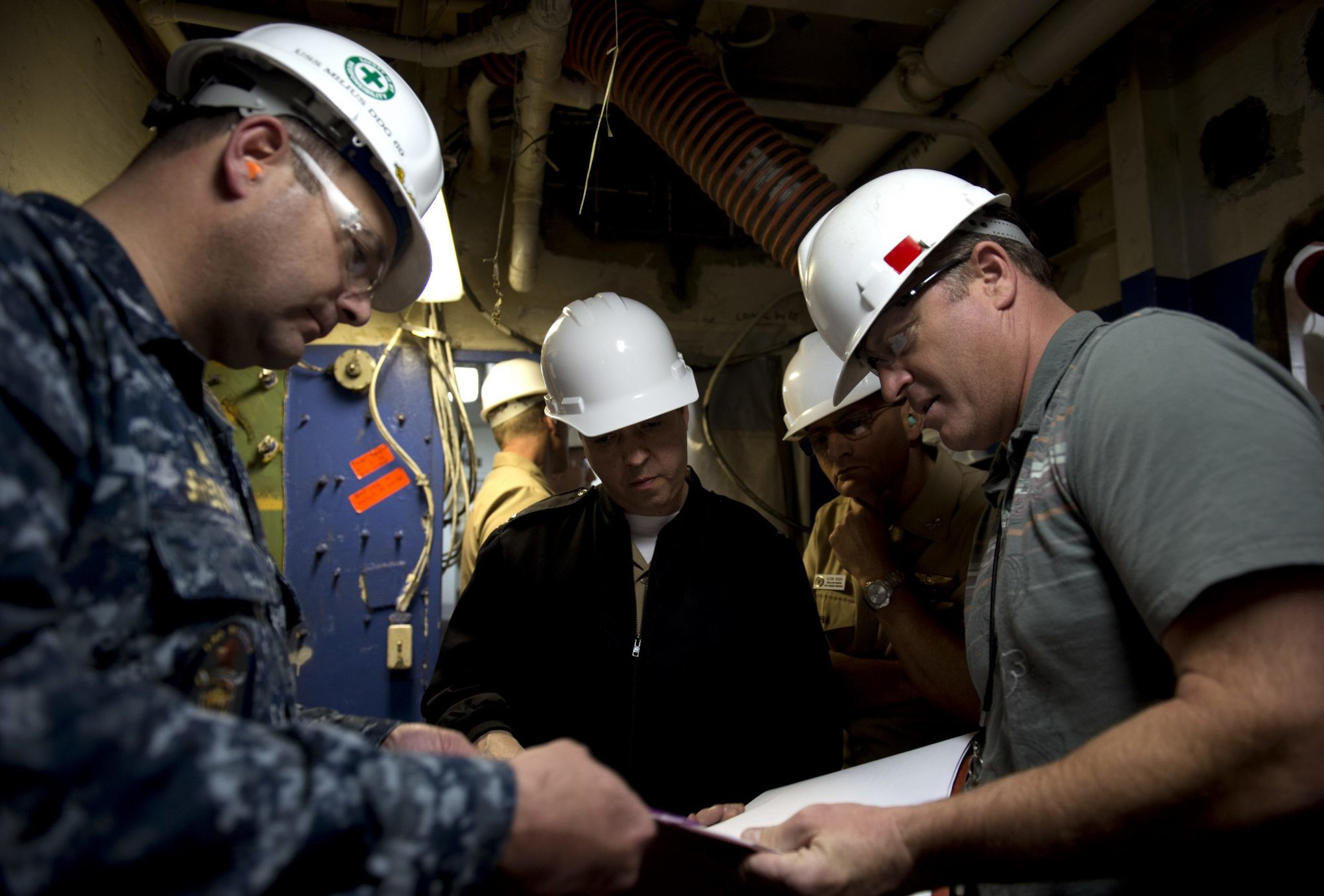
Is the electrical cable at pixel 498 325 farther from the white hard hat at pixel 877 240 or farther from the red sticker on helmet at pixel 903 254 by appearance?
the red sticker on helmet at pixel 903 254

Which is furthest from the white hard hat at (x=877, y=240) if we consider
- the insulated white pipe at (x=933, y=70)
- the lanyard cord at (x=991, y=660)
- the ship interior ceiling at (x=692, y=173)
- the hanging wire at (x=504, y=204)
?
the hanging wire at (x=504, y=204)

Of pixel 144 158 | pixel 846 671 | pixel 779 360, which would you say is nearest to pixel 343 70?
pixel 144 158

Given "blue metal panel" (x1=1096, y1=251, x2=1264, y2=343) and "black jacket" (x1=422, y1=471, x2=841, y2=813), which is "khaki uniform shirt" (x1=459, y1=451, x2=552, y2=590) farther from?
"blue metal panel" (x1=1096, y1=251, x2=1264, y2=343)

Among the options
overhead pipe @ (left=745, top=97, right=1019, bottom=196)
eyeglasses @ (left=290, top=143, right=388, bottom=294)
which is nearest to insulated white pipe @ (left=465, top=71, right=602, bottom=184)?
overhead pipe @ (left=745, top=97, right=1019, bottom=196)

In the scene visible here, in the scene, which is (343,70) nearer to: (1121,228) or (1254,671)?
(1254,671)

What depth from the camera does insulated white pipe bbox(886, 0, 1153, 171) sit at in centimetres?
258

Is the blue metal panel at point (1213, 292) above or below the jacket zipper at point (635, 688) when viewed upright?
above

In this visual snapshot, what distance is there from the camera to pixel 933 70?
9.88 ft

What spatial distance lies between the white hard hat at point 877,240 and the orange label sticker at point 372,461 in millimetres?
2521

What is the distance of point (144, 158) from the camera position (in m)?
1.17

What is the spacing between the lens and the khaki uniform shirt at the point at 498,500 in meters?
3.40

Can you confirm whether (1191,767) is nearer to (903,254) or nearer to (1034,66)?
(903,254)

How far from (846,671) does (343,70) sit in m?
2.17

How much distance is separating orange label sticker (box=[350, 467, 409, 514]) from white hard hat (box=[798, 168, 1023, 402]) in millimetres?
2502
